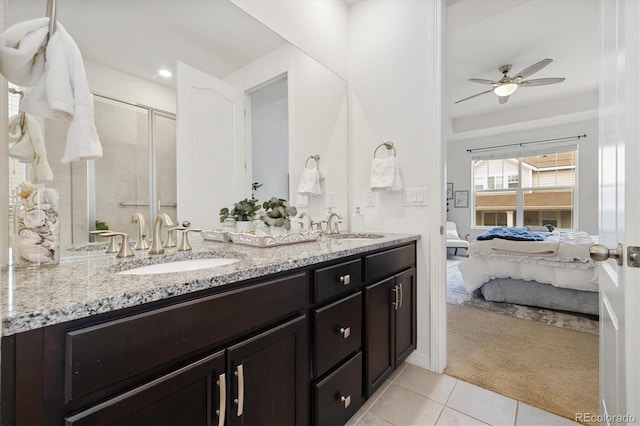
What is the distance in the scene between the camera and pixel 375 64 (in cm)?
220

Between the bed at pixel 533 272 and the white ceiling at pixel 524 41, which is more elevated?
the white ceiling at pixel 524 41

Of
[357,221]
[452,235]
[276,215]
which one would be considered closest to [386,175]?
[357,221]

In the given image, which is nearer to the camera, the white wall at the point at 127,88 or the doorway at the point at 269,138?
the white wall at the point at 127,88

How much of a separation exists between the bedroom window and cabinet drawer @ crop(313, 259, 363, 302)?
5.83 m

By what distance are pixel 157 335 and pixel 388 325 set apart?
1251 millimetres

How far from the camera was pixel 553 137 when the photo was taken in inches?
208

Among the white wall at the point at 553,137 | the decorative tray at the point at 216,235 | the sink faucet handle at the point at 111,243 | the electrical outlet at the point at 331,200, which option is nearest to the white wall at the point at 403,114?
the electrical outlet at the point at 331,200

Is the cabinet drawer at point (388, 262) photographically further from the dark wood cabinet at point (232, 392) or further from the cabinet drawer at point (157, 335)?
the cabinet drawer at point (157, 335)

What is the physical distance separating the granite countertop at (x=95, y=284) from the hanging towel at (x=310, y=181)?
100cm

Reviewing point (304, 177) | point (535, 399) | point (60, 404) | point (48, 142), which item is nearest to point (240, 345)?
point (60, 404)

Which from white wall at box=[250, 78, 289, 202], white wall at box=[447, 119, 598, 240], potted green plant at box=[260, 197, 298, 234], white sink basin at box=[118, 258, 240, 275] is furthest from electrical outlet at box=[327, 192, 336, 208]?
white wall at box=[447, 119, 598, 240]

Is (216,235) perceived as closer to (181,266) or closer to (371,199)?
(181,266)

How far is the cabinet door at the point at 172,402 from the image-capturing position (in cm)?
58

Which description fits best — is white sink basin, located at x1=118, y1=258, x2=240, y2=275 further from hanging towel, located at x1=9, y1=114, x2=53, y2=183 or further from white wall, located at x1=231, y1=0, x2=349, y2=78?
white wall, located at x1=231, y1=0, x2=349, y2=78
